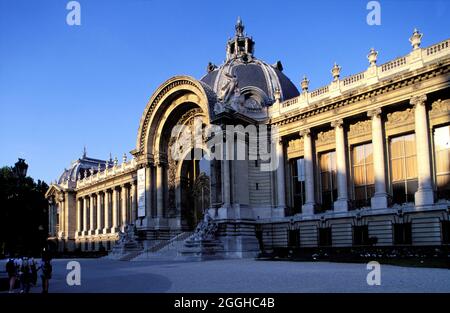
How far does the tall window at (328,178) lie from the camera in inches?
1490

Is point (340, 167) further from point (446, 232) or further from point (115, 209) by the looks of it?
point (115, 209)

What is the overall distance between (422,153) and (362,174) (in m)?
5.85

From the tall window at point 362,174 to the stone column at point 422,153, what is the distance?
14.8ft

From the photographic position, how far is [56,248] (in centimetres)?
8369

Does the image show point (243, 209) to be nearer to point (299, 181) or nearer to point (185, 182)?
point (299, 181)

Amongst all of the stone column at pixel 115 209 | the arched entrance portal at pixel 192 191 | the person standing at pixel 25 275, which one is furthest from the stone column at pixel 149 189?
the person standing at pixel 25 275

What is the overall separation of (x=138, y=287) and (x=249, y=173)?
24.0m

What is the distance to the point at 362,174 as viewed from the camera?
35875 mm

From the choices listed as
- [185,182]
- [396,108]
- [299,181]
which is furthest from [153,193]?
[396,108]

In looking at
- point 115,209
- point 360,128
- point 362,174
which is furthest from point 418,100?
point 115,209

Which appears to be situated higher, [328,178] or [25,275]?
[328,178]

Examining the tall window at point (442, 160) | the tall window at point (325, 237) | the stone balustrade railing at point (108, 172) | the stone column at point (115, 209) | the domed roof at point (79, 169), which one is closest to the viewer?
the tall window at point (442, 160)

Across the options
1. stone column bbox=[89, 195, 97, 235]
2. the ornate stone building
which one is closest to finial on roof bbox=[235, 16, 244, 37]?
the ornate stone building

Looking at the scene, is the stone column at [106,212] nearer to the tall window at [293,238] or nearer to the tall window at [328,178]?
the tall window at [293,238]
